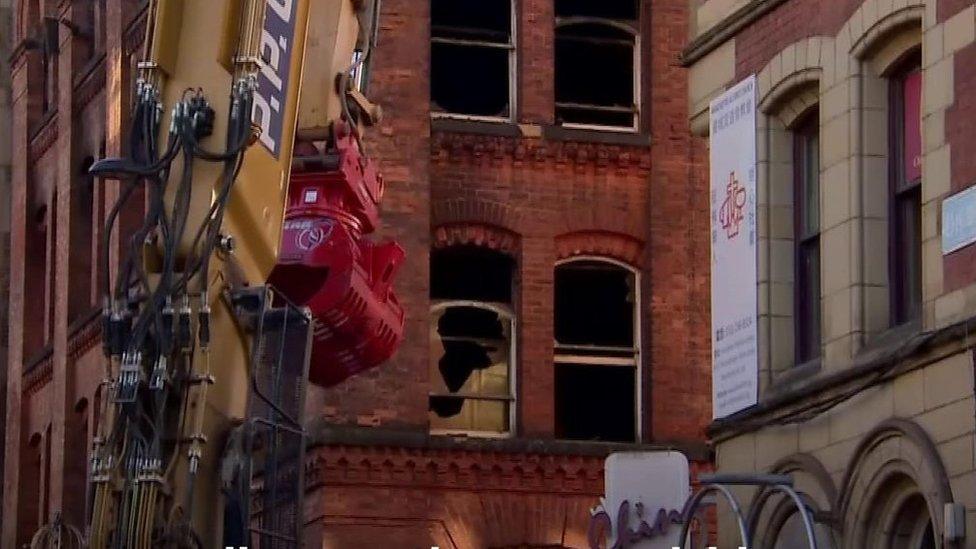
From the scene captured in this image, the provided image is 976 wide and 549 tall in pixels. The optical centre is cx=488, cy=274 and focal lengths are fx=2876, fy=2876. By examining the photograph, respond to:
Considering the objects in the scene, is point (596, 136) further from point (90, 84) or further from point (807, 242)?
point (807, 242)

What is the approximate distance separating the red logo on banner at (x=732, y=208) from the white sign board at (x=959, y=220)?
353 cm

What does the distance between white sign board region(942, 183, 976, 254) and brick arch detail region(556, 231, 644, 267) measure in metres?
13.2

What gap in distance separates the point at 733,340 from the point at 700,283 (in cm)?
977

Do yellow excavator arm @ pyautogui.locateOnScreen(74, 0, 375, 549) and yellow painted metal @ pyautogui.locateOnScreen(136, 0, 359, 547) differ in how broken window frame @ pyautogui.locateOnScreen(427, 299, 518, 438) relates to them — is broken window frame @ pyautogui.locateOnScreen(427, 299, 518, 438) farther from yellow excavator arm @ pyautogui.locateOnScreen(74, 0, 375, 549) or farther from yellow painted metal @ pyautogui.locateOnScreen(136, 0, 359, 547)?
yellow excavator arm @ pyautogui.locateOnScreen(74, 0, 375, 549)

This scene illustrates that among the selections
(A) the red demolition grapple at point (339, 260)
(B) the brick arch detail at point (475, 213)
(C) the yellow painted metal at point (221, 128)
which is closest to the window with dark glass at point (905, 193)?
(A) the red demolition grapple at point (339, 260)

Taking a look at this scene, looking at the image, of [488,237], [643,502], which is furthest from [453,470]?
[643,502]

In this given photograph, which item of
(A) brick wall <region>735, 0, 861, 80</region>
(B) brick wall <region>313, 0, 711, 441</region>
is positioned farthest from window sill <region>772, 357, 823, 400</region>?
(B) brick wall <region>313, 0, 711, 441</region>

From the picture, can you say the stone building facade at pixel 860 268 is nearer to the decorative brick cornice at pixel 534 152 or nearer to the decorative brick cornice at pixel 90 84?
the decorative brick cornice at pixel 534 152

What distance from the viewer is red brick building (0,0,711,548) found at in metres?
31.4

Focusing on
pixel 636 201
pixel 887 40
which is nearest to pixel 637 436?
pixel 636 201

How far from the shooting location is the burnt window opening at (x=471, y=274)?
32719 mm

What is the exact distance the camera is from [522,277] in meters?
32.6

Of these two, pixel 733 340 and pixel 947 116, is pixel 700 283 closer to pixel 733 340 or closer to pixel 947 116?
pixel 733 340

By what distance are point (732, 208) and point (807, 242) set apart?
103cm
